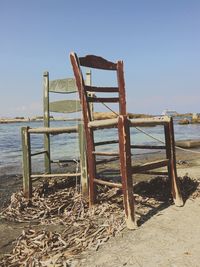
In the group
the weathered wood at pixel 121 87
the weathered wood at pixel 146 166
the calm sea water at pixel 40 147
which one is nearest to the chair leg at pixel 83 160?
the weathered wood at pixel 121 87

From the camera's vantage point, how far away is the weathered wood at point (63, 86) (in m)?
5.32

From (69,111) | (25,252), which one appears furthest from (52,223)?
(69,111)

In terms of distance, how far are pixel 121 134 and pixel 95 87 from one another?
1.05 m

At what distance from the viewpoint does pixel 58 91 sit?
5.42 m

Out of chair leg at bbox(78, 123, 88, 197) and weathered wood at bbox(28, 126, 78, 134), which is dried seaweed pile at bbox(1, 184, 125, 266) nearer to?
chair leg at bbox(78, 123, 88, 197)

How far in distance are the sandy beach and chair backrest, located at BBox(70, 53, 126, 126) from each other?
1.29m

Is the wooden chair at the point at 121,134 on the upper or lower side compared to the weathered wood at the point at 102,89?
lower

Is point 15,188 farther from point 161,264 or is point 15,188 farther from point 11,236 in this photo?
point 161,264

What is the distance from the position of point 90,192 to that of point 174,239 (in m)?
1.25

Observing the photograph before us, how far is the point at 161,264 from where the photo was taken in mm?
2381

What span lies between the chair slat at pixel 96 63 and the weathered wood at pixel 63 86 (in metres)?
1.25

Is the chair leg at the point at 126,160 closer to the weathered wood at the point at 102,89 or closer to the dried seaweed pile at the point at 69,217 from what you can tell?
the dried seaweed pile at the point at 69,217

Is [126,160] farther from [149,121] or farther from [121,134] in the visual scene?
[149,121]

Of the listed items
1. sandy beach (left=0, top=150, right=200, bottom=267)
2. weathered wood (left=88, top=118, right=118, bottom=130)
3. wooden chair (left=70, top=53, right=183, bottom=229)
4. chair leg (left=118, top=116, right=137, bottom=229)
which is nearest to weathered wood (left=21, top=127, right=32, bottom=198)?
sandy beach (left=0, top=150, right=200, bottom=267)
